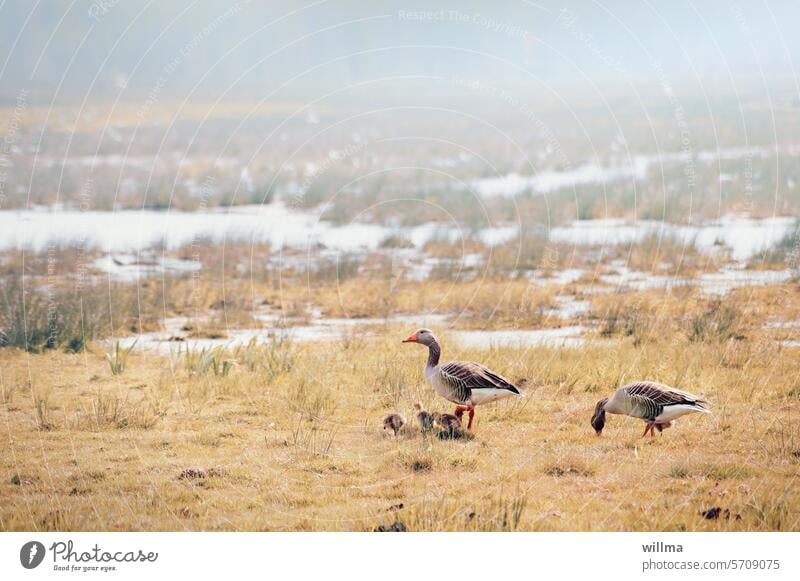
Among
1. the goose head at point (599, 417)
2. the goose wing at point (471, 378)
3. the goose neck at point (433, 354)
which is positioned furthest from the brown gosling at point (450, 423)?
the goose head at point (599, 417)

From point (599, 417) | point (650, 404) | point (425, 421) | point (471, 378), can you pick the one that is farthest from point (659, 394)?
point (425, 421)

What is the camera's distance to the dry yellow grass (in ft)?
28.3

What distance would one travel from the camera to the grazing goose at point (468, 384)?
969 centimetres

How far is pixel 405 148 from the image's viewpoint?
27656 mm

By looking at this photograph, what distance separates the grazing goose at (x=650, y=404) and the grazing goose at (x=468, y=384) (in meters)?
0.83

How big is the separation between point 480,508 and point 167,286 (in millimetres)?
8933

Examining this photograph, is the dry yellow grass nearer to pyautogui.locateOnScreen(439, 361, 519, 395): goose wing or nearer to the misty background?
pyautogui.locateOnScreen(439, 361, 519, 395): goose wing

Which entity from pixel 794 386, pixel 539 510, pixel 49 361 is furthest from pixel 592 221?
pixel 539 510

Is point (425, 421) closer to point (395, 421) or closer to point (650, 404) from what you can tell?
point (395, 421)

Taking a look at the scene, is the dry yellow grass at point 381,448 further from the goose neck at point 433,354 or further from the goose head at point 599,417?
the goose neck at point 433,354

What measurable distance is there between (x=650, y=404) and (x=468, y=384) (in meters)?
1.59
